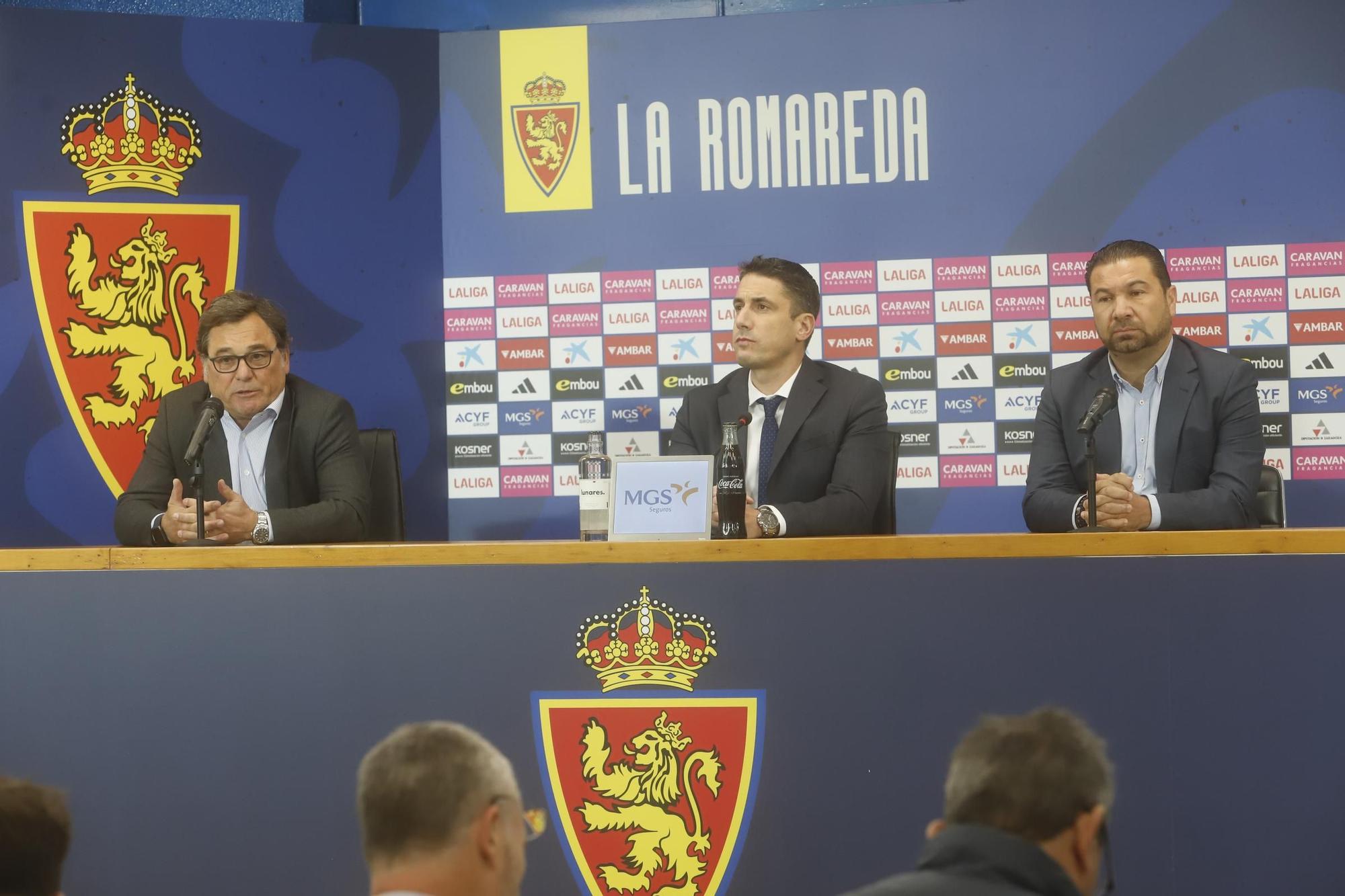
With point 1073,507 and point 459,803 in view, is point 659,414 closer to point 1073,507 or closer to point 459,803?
point 1073,507

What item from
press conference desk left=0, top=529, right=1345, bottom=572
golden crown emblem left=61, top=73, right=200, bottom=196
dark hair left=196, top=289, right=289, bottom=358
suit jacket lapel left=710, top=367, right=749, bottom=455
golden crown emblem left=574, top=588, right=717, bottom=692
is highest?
golden crown emblem left=61, top=73, right=200, bottom=196

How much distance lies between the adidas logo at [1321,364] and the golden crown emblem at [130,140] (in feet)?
11.9

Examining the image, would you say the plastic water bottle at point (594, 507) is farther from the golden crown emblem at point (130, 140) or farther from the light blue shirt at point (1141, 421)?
the golden crown emblem at point (130, 140)

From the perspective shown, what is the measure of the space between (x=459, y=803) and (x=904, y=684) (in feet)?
4.85

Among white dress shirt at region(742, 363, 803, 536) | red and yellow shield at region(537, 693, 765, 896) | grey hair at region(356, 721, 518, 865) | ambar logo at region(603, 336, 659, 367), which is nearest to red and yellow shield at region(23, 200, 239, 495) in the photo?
ambar logo at region(603, 336, 659, 367)

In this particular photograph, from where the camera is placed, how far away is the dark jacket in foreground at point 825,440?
3602 mm

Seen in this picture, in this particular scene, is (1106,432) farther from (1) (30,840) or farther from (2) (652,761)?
(1) (30,840)

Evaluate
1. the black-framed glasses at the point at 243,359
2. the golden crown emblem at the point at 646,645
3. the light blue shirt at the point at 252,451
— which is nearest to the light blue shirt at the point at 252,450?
the light blue shirt at the point at 252,451

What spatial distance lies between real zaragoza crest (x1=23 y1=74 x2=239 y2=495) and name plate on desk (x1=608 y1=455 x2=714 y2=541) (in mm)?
2018

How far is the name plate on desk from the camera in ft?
9.52

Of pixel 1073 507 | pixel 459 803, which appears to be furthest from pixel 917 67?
pixel 459 803

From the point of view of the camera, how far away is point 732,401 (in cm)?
381

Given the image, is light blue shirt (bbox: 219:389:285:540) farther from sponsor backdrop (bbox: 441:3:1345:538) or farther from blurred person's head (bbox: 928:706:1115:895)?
blurred person's head (bbox: 928:706:1115:895)

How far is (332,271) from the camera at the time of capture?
4.46 metres
